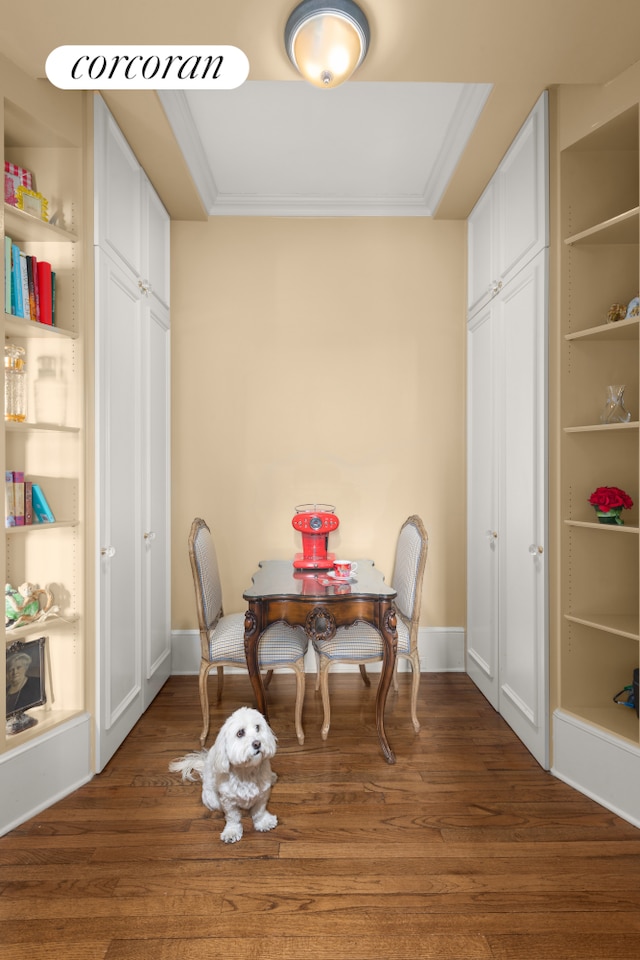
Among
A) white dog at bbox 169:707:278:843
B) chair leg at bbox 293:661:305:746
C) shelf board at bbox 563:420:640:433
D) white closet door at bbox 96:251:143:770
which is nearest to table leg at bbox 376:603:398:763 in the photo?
chair leg at bbox 293:661:305:746

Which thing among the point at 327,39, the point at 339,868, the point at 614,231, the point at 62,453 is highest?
the point at 327,39

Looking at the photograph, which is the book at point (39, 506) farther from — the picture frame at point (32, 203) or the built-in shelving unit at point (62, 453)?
the picture frame at point (32, 203)

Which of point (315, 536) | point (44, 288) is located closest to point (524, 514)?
point (315, 536)

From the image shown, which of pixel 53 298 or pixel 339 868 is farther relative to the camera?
pixel 53 298

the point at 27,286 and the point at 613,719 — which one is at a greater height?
the point at 27,286

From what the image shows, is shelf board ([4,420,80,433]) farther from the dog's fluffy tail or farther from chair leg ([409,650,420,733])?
chair leg ([409,650,420,733])

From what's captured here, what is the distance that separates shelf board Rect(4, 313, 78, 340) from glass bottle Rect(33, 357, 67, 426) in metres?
Answer: 0.11

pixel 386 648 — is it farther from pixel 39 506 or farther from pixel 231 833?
pixel 39 506

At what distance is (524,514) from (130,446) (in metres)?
1.84

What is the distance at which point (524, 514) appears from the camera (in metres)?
2.54

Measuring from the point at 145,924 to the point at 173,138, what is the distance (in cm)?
294

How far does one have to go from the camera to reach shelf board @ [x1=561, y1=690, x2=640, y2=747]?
2.04m

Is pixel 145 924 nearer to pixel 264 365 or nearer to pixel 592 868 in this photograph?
pixel 592 868

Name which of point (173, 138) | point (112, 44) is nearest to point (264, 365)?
point (173, 138)
